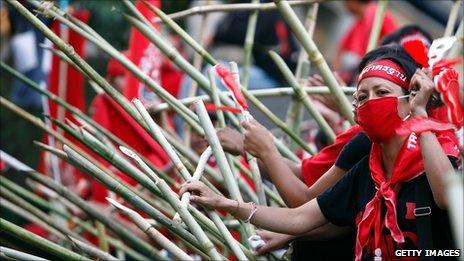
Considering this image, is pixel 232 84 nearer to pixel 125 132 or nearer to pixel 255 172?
pixel 255 172

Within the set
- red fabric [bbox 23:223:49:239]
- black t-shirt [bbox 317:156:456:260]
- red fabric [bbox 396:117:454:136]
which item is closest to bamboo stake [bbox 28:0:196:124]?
black t-shirt [bbox 317:156:456:260]

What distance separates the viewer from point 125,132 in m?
6.75

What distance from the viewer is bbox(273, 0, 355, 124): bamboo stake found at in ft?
15.2

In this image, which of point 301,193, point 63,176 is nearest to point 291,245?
point 301,193

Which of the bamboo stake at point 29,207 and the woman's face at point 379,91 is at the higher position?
the bamboo stake at point 29,207

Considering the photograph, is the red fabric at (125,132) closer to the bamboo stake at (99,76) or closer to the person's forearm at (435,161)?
the bamboo stake at (99,76)

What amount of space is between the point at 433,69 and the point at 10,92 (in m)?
4.43

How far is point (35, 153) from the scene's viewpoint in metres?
7.88

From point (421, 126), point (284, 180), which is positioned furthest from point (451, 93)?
point (284, 180)

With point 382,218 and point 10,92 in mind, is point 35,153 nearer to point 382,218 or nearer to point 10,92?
point 10,92

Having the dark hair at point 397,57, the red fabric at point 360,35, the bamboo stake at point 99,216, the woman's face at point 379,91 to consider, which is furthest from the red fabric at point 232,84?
the red fabric at point 360,35

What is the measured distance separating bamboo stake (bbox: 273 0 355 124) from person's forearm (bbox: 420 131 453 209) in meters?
1.00

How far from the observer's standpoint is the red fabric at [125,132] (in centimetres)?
656

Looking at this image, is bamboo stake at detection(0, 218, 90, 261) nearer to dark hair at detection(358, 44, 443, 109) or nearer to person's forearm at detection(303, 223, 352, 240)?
person's forearm at detection(303, 223, 352, 240)
